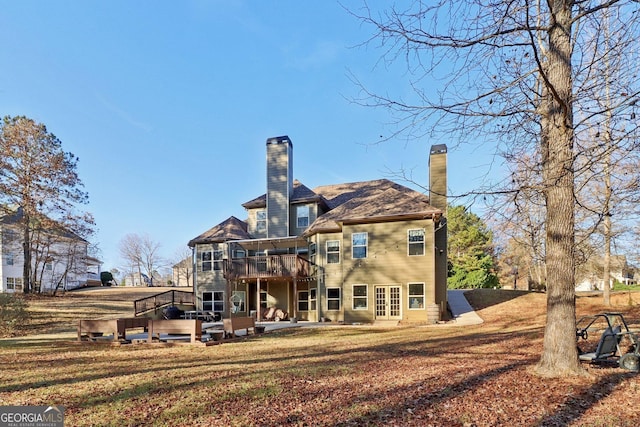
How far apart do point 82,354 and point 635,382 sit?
12055 mm

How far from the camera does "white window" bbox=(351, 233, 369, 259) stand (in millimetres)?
19469

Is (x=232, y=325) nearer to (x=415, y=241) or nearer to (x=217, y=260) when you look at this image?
(x=415, y=241)

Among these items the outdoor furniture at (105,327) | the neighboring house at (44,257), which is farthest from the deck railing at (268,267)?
the neighboring house at (44,257)

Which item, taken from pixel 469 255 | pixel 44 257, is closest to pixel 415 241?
pixel 469 255

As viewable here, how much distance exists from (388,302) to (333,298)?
3.03 metres

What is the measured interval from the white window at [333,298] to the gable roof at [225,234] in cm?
705

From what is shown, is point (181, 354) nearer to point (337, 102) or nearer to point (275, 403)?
point (275, 403)

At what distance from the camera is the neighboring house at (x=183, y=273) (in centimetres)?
5947

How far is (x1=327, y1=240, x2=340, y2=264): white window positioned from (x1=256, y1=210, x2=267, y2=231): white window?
5.28 metres

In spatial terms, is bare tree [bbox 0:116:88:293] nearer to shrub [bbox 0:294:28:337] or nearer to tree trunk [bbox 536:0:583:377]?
shrub [bbox 0:294:28:337]

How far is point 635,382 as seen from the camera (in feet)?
18.1

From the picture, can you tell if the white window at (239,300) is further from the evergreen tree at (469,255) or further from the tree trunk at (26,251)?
the evergreen tree at (469,255)

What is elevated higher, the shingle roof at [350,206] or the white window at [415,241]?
the shingle roof at [350,206]

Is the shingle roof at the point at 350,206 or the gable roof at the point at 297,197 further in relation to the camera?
the gable roof at the point at 297,197
